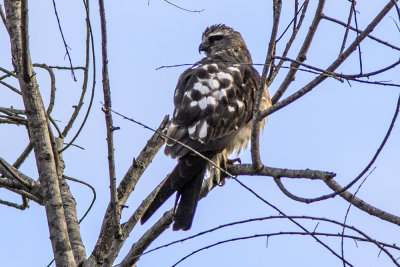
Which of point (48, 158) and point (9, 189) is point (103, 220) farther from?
point (48, 158)

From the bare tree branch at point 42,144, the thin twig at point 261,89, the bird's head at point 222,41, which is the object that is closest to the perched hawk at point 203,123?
the bare tree branch at point 42,144

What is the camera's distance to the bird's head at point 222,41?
6.79 metres

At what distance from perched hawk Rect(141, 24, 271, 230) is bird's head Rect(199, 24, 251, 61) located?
102 centimetres

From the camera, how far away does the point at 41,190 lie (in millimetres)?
3650

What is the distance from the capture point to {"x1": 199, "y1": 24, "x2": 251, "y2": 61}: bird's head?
679 cm

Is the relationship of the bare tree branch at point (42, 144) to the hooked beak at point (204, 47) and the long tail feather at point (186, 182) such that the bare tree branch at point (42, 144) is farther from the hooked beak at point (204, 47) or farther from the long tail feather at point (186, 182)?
the hooked beak at point (204, 47)

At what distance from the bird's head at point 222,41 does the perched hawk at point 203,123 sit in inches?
40.3

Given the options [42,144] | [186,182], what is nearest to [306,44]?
[186,182]

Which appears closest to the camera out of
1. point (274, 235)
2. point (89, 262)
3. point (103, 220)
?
point (274, 235)

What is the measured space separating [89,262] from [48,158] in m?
0.74

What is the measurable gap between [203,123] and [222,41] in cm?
223

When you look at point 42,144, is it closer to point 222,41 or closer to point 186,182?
point 186,182

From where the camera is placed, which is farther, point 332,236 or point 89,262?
point 89,262

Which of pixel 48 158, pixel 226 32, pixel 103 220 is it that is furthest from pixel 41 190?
pixel 226 32
